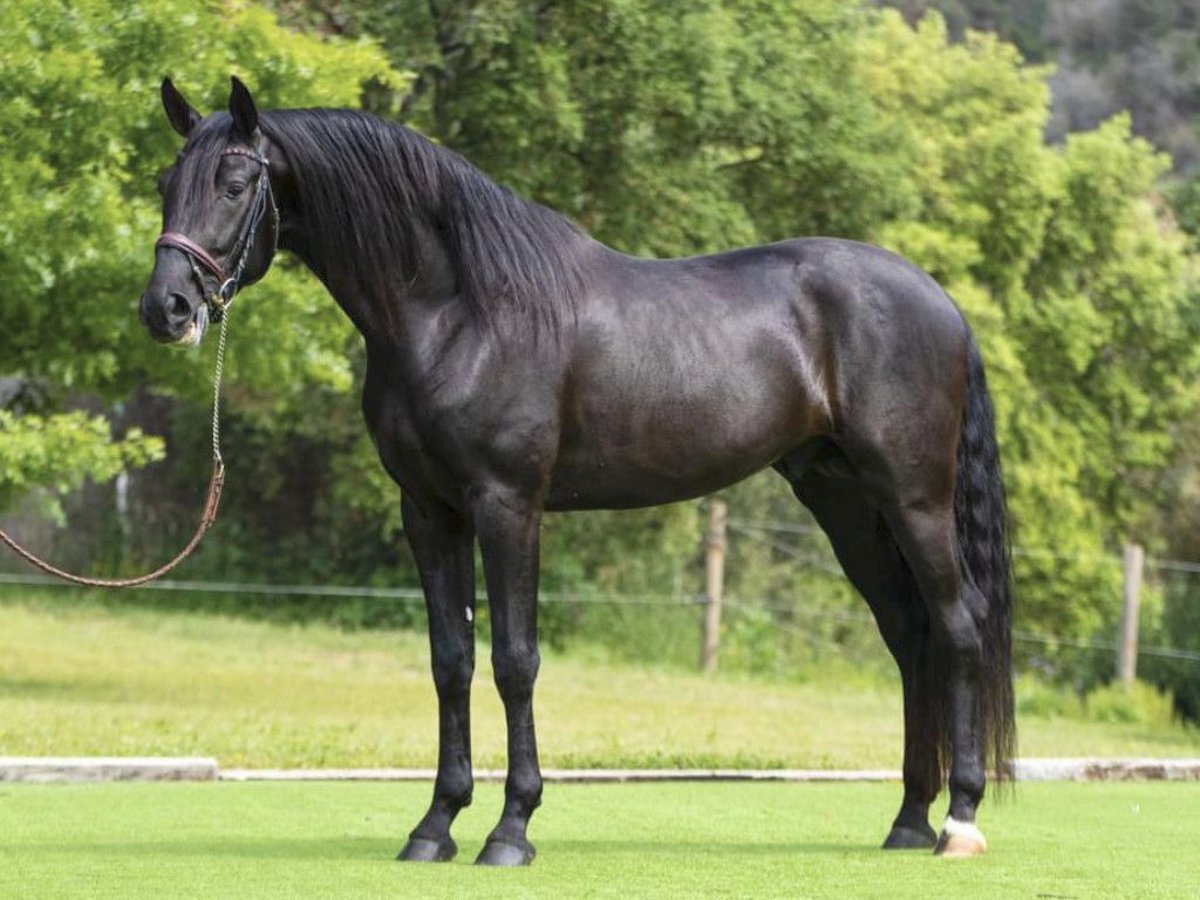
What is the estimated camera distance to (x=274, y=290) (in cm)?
1573

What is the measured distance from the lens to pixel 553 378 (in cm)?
712

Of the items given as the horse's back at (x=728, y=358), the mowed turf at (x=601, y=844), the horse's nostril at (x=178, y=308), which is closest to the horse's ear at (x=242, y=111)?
the horse's nostril at (x=178, y=308)

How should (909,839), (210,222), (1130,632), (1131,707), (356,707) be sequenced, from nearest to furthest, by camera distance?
(210,222), (909,839), (356,707), (1131,707), (1130,632)

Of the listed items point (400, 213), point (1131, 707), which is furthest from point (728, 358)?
point (1131, 707)

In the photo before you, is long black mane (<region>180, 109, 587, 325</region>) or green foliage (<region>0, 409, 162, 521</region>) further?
green foliage (<region>0, 409, 162, 521</region>)

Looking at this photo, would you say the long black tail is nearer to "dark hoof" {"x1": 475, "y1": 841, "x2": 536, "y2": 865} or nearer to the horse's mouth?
"dark hoof" {"x1": 475, "y1": 841, "x2": 536, "y2": 865}

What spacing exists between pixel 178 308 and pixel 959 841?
3.03m

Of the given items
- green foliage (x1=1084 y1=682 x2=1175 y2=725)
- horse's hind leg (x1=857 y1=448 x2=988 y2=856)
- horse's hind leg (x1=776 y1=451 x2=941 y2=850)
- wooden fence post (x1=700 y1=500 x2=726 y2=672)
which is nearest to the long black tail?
horse's hind leg (x1=857 y1=448 x2=988 y2=856)

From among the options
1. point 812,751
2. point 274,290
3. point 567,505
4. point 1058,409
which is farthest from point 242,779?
point 1058,409

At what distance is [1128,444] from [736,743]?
30800mm

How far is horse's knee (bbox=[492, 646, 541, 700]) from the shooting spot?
707 cm

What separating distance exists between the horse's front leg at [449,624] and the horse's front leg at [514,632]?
0.18 meters

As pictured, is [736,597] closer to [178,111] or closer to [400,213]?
[400,213]

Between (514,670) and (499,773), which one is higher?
(514,670)
